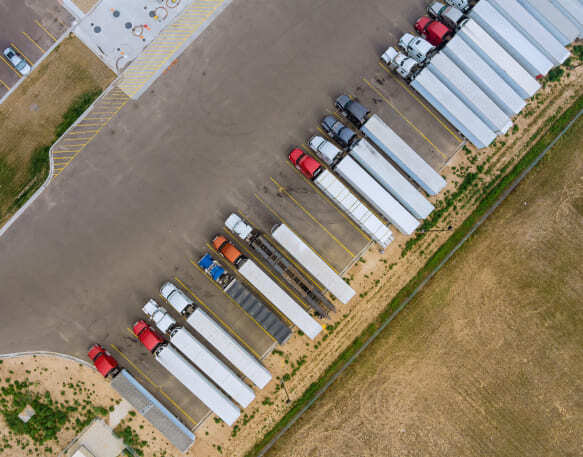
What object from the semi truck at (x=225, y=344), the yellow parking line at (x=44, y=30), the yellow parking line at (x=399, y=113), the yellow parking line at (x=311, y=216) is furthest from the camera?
the yellow parking line at (x=399, y=113)

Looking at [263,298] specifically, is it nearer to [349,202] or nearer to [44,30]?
[349,202]

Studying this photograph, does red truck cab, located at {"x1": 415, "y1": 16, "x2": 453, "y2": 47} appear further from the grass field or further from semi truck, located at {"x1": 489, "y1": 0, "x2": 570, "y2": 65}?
the grass field

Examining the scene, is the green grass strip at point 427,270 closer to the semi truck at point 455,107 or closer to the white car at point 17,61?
the semi truck at point 455,107

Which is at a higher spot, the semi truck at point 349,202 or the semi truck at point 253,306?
the semi truck at point 349,202

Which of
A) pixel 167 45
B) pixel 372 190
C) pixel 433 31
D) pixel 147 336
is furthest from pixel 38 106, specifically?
pixel 433 31

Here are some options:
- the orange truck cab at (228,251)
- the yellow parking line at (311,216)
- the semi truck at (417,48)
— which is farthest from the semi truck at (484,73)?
the orange truck cab at (228,251)

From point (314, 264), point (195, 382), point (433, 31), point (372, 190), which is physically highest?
point (433, 31)

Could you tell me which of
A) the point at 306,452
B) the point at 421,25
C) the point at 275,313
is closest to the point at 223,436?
the point at 306,452
